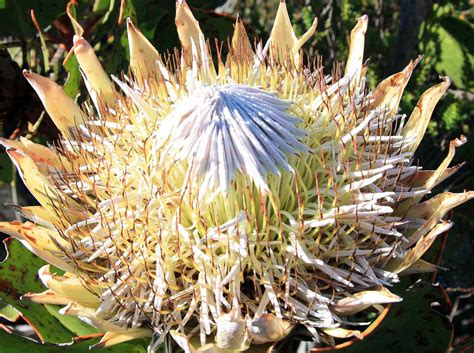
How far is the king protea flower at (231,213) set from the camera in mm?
1179

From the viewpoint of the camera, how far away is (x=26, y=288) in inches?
55.8

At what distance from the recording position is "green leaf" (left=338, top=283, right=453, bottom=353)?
1182mm

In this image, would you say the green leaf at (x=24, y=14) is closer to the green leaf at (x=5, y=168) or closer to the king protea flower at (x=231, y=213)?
the green leaf at (x=5, y=168)

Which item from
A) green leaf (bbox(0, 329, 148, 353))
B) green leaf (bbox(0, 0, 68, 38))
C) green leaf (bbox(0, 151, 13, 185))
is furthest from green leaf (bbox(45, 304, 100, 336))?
green leaf (bbox(0, 0, 68, 38))

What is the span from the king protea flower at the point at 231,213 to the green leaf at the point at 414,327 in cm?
5

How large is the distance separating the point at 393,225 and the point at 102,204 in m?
0.57

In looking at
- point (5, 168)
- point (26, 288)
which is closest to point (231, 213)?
point (26, 288)

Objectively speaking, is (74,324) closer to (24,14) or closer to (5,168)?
(5,168)

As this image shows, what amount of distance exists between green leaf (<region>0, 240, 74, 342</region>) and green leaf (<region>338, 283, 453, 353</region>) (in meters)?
0.63

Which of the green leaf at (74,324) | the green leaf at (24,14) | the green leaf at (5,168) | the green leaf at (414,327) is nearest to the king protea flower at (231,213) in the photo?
the green leaf at (414,327)

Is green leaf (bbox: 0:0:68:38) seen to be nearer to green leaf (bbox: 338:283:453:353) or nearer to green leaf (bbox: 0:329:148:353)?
green leaf (bbox: 0:329:148:353)

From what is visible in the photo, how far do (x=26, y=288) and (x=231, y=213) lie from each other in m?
0.51

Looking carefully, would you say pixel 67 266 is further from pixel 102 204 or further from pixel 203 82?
pixel 203 82

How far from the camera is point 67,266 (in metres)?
1.22
